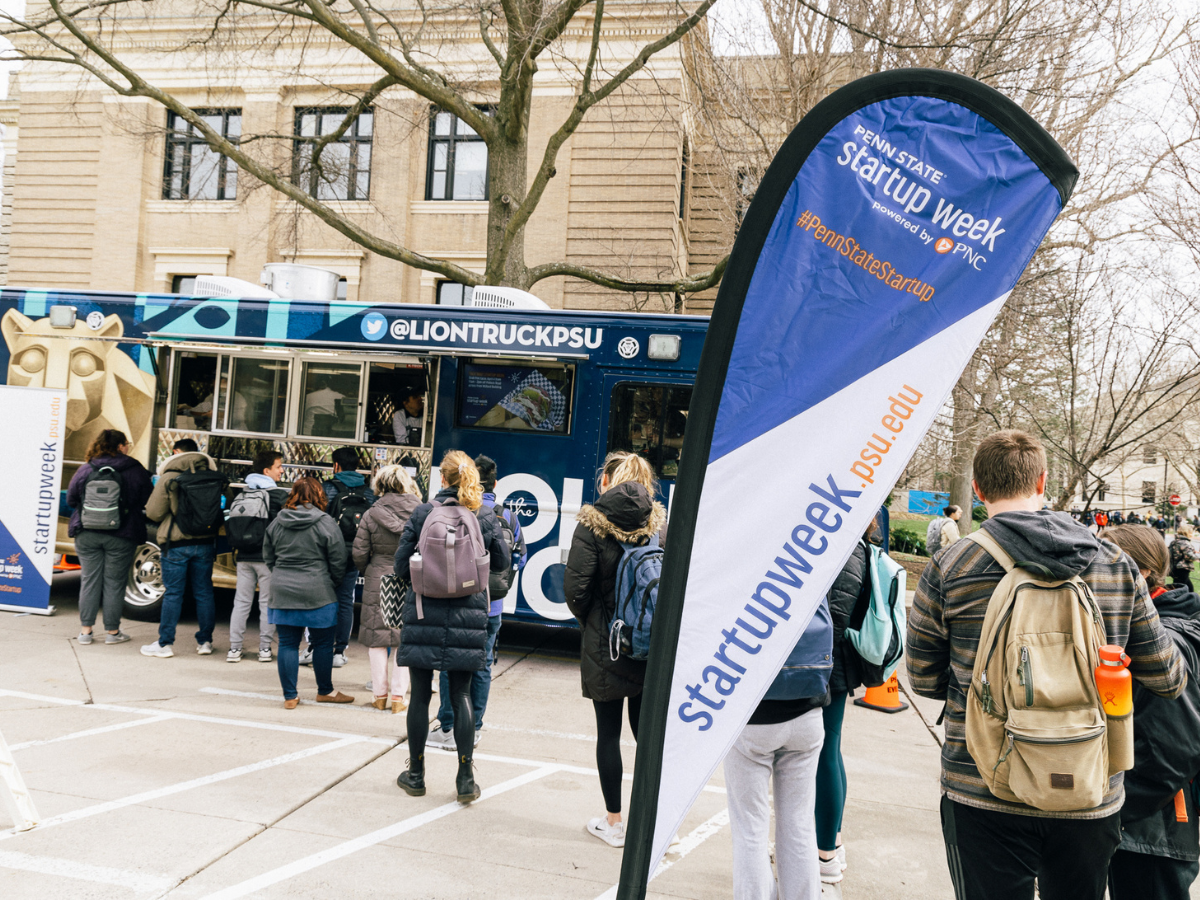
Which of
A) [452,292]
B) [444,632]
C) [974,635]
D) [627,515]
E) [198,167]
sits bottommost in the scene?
[444,632]

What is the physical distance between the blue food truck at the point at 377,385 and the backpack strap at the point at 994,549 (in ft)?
16.9

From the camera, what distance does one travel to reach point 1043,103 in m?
13.1

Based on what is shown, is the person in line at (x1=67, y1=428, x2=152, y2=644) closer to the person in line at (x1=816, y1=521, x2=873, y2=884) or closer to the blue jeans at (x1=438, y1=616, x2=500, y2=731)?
the blue jeans at (x1=438, y1=616, x2=500, y2=731)

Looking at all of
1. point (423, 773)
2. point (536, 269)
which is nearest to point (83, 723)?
point (423, 773)

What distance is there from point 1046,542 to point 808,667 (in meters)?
1.02

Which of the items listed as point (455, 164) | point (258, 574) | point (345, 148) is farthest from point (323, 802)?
point (345, 148)

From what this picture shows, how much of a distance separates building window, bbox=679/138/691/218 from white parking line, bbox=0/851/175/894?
56.8 ft

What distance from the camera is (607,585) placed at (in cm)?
400

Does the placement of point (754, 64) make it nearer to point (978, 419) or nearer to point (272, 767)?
point (978, 419)

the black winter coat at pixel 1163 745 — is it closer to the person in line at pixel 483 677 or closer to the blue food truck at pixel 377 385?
the person in line at pixel 483 677

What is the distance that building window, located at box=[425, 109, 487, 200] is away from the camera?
19500 mm

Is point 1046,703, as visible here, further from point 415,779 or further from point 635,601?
point 415,779

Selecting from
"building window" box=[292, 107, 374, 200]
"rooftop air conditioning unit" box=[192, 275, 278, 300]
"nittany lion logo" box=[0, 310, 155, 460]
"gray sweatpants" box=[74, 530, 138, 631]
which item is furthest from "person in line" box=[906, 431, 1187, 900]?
"building window" box=[292, 107, 374, 200]

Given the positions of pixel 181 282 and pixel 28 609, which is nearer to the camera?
pixel 28 609
